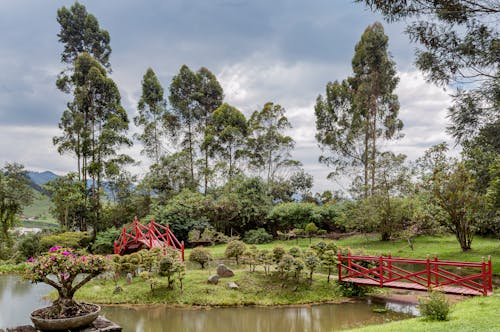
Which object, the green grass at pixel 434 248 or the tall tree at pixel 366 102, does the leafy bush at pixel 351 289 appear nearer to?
the green grass at pixel 434 248

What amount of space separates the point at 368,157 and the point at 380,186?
17.3 feet

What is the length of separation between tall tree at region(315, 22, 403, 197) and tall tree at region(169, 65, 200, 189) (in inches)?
394

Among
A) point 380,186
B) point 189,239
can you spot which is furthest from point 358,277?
point 189,239

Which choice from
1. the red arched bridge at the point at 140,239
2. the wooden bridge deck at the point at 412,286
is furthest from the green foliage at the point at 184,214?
the wooden bridge deck at the point at 412,286

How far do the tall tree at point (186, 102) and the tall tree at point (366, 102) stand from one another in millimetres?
10016

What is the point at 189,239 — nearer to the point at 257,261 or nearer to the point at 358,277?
the point at 257,261

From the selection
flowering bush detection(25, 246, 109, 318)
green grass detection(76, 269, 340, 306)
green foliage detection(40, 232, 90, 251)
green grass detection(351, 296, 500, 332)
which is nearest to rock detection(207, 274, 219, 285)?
green grass detection(76, 269, 340, 306)

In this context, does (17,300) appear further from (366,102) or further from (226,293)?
(366,102)

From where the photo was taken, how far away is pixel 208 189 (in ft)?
90.0

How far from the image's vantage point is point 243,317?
373 inches

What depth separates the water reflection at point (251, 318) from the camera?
8703 millimetres

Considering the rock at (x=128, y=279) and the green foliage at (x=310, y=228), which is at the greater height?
the green foliage at (x=310, y=228)

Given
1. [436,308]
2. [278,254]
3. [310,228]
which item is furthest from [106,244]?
[436,308]

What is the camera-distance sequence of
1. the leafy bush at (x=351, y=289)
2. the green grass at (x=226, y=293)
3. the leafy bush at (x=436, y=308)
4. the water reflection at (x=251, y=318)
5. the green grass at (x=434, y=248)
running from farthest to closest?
1. the green grass at (x=434, y=248)
2. the leafy bush at (x=351, y=289)
3. the green grass at (x=226, y=293)
4. the water reflection at (x=251, y=318)
5. the leafy bush at (x=436, y=308)
